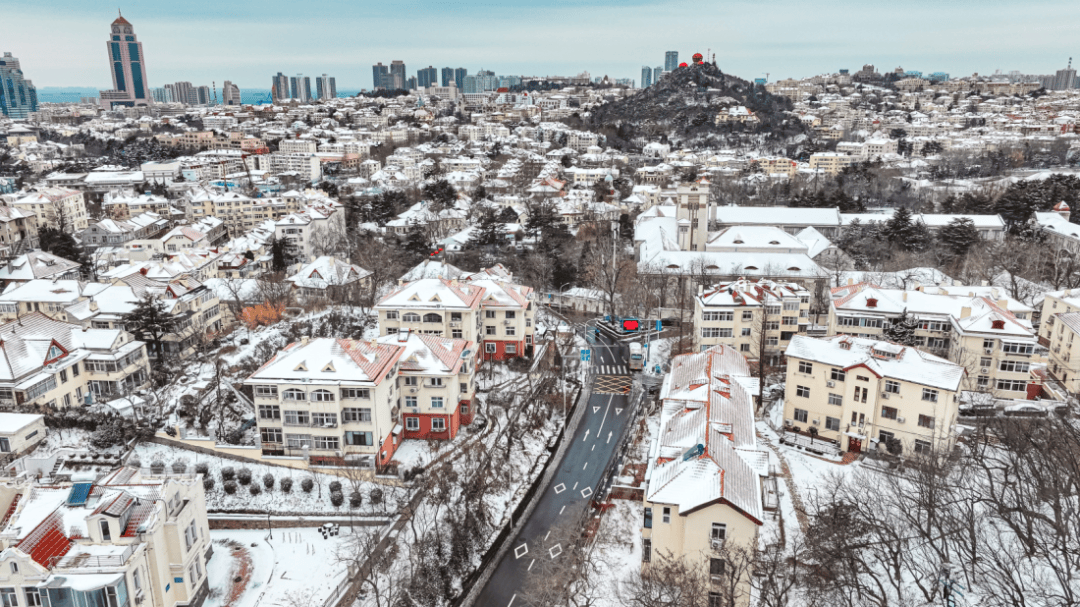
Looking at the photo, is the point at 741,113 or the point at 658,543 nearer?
the point at 658,543

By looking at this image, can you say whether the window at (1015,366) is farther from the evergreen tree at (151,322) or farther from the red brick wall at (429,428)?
the evergreen tree at (151,322)

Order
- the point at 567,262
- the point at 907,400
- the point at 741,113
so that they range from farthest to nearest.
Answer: the point at 741,113 → the point at 567,262 → the point at 907,400

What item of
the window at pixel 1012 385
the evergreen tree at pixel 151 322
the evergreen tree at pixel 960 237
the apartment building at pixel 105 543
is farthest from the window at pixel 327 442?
the evergreen tree at pixel 960 237

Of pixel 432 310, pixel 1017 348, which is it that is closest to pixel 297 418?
pixel 432 310

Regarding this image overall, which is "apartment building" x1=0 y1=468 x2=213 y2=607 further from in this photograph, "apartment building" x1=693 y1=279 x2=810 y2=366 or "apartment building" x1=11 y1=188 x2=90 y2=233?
"apartment building" x1=11 y1=188 x2=90 y2=233

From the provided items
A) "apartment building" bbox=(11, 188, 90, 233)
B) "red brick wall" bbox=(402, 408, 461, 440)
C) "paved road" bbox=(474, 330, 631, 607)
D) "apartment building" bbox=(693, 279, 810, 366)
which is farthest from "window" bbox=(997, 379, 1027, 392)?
"apartment building" bbox=(11, 188, 90, 233)

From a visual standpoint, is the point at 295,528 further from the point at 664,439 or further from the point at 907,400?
the point at 907,400

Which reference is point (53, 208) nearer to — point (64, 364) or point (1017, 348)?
point (64, 364)

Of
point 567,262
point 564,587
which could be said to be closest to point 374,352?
point 564,587
